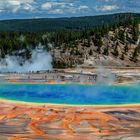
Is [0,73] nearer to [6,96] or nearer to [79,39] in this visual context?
[6,96]

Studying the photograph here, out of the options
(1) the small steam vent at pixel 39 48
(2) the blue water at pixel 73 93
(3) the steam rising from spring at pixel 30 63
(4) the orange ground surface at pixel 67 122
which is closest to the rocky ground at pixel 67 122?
(4) the orange ground surface at pixel 67 122

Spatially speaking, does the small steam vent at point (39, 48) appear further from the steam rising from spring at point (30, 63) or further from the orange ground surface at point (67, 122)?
the orange ground surface at point (67, 122)

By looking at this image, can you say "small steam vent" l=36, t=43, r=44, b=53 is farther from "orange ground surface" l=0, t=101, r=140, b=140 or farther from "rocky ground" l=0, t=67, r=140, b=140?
"orange ground surface" l=0, t=101, r=140, b=140

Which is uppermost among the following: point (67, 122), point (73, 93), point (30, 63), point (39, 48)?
point (67, 122)

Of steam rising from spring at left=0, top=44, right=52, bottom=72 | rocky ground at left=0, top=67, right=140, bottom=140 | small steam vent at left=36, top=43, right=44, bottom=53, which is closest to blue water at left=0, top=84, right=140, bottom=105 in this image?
rocky ground at left=0, top=67, right=140, bottom=140

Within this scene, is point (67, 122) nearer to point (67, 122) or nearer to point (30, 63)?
point (67, 122)

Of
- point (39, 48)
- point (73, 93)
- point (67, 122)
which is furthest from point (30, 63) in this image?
point (67, 122)

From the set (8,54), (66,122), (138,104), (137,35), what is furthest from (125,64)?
(66,122)
